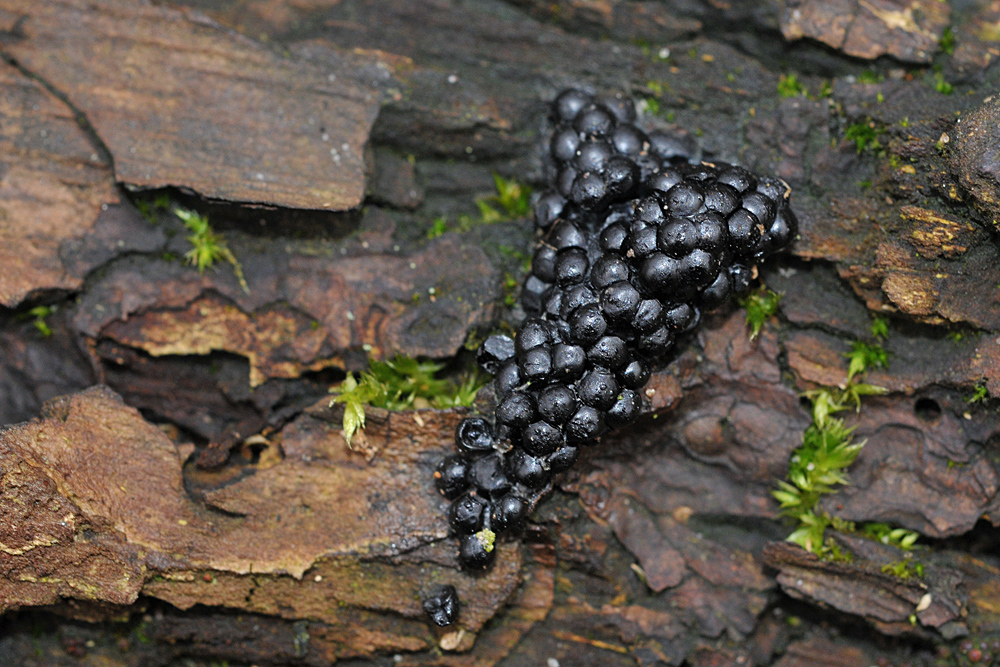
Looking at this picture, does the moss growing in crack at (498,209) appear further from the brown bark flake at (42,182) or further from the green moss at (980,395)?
the green moss at (980,395)

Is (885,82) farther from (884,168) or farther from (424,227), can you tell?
(424,227)

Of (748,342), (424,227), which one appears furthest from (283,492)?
(748,342)

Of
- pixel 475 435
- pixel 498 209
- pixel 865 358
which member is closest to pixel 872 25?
pixel 865 358

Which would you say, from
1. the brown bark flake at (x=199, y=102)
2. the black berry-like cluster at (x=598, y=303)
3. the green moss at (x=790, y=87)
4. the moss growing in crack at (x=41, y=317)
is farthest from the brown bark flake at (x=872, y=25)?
the moss growing in crack at (x=41, y=317)

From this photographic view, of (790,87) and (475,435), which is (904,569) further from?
(790,87)

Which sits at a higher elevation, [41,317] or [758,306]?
[758,306]

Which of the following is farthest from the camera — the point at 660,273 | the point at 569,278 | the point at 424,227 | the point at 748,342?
the point at 424,227

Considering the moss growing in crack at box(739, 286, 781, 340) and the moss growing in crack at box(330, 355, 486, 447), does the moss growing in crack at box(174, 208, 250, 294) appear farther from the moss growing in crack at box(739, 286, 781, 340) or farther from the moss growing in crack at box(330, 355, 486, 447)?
the moss growing in crack at box(739, 286, 781, 340)
